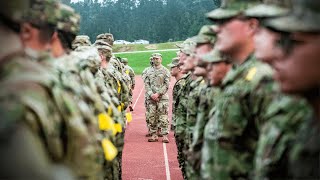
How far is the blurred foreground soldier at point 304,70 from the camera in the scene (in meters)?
3.09

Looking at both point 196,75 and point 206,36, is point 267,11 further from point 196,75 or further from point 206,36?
point 196,75

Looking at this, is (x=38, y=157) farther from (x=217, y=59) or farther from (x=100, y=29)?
(x=100, y=29)

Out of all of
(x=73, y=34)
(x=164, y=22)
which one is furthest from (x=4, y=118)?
(x=164, y=22)

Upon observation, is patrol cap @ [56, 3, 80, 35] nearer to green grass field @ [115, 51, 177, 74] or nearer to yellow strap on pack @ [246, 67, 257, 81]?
yellow strap on pack @ [246, 67, 257, 81]

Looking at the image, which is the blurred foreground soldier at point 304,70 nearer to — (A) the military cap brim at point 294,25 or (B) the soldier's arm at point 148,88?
(A) the military cap brim at point 294,25

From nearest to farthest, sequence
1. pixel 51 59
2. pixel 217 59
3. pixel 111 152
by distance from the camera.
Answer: pixel 51 59, pixel 111 152, pixel 217 59

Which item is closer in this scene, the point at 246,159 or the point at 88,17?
the point at 246,159

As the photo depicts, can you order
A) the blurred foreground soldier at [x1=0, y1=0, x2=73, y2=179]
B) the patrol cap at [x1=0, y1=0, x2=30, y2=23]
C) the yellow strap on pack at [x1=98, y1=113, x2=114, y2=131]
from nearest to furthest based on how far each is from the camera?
the blurred foreground soldier at [x1=0, y1=0, x2=73, y2=179] < the patrol cap at [x1=0, y1=0, x2=30, y2=23] < the yellow strap on pack at [x1=98, y1=113, x2=114, y2=131]

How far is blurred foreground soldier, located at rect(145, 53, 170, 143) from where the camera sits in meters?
15.9

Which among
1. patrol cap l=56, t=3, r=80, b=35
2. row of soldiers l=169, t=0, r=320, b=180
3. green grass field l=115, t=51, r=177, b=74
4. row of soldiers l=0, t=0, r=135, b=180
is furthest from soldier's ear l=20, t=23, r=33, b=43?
green grass field l=115, t=51, r=177, b=74

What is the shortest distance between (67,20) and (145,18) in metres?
84.1

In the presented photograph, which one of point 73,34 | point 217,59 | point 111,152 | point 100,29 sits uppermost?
point 73,34

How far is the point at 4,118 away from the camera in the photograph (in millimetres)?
2559

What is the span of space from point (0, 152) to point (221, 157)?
7.66ft
